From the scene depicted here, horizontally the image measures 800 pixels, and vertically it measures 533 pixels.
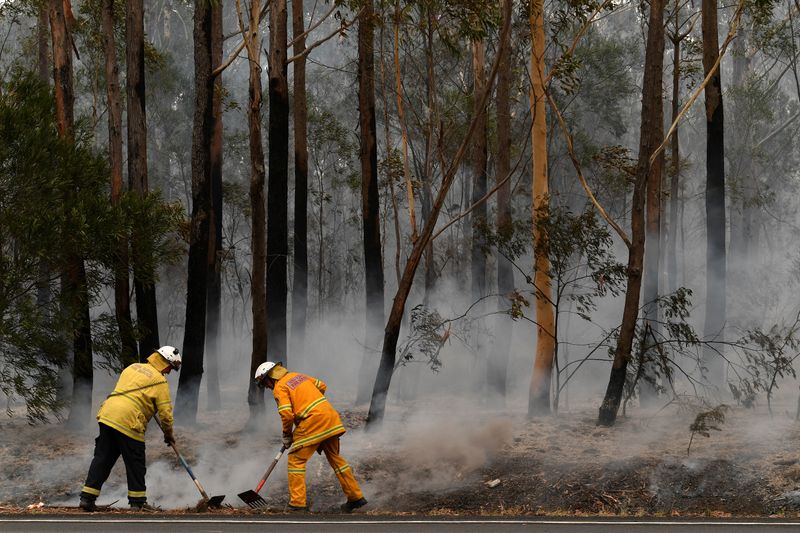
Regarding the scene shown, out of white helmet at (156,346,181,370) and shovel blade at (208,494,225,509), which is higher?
white helmet at (156,346,181,370)

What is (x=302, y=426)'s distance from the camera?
1045cm

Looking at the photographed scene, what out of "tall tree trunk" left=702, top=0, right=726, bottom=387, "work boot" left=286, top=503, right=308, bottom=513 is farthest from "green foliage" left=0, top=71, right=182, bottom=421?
"tall tree trunk" left=702, top=0, right=726, bottom=387

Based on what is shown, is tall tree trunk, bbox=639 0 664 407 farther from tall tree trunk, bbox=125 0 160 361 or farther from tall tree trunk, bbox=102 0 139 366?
tall tree trunk, bbox=125 0 160 361

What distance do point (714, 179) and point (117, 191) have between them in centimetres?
1055

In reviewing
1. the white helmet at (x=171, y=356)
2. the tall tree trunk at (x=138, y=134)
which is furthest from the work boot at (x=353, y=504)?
the tall tree trunk at (x=138, y=134)

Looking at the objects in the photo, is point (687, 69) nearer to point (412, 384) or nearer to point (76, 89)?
point (412, 384)

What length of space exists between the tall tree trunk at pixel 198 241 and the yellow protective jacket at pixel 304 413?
22.9 feet

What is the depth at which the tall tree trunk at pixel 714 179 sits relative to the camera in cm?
1866

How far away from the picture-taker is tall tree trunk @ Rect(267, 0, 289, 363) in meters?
16.9

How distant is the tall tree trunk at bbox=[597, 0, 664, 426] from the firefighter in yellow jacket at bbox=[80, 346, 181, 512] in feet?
23.4

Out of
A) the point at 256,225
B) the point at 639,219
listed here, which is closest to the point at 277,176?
the point at 256,225

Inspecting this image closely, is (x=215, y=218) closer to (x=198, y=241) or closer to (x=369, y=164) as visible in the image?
(x=369, y=164)

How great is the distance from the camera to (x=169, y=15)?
48625 millimetres

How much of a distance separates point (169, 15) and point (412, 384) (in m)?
29.3
